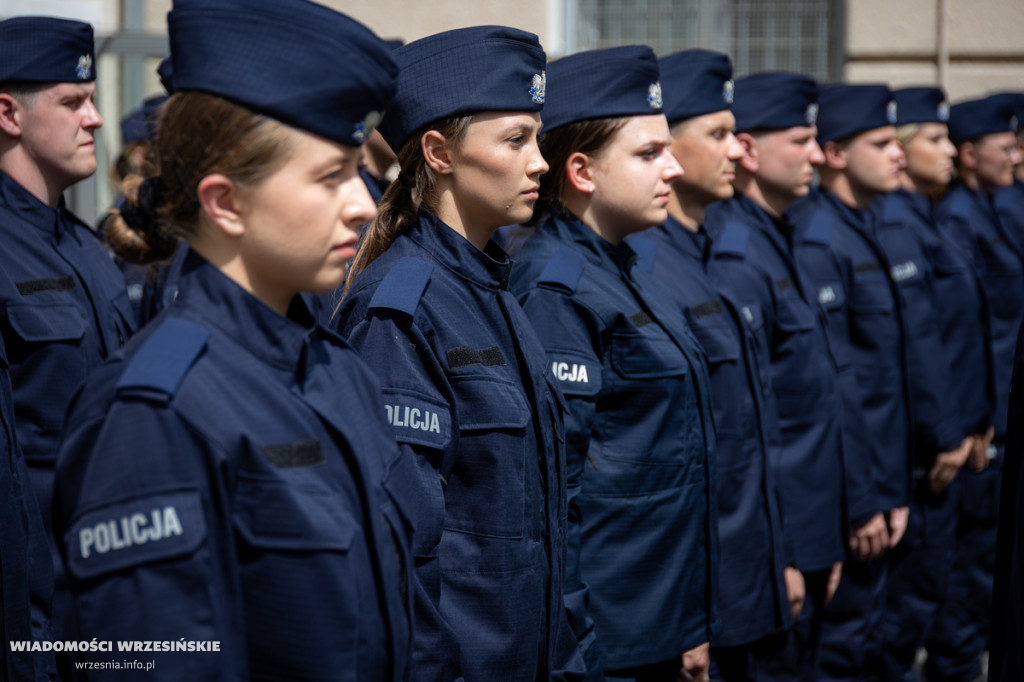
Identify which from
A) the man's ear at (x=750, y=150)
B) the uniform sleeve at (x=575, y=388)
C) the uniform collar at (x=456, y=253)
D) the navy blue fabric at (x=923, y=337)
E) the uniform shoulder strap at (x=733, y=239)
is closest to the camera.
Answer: the uniform collar at (x=456, y=253)

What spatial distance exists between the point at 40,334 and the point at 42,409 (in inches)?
7.8

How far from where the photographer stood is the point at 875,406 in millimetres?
4938

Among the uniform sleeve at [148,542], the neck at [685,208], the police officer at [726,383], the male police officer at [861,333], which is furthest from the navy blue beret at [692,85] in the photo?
the uniform sleeve at [148,542]

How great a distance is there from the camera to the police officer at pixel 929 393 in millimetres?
5289

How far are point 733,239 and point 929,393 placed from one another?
1.64 meters

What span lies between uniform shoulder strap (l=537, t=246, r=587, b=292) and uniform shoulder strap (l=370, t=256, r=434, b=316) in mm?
618

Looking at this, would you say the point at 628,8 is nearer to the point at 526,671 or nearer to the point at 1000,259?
the point at 1000,259

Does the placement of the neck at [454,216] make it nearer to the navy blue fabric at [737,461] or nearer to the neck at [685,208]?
the navy blue fabric at [737,461]

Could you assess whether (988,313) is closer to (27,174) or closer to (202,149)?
(27,174)

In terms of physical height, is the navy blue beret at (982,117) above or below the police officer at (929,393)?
above

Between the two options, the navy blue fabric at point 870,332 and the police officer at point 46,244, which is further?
the navy blue fabric at point 870,332

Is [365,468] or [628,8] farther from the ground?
[628,8]

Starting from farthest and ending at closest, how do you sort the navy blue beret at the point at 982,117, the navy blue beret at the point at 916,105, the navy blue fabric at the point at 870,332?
the navy blue beret at the point at 982,117 → the navy blue beret at the point at 916,105 → the navy blue fabric at the point at 870,332

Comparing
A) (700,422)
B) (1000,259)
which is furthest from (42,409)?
(1000,259)
